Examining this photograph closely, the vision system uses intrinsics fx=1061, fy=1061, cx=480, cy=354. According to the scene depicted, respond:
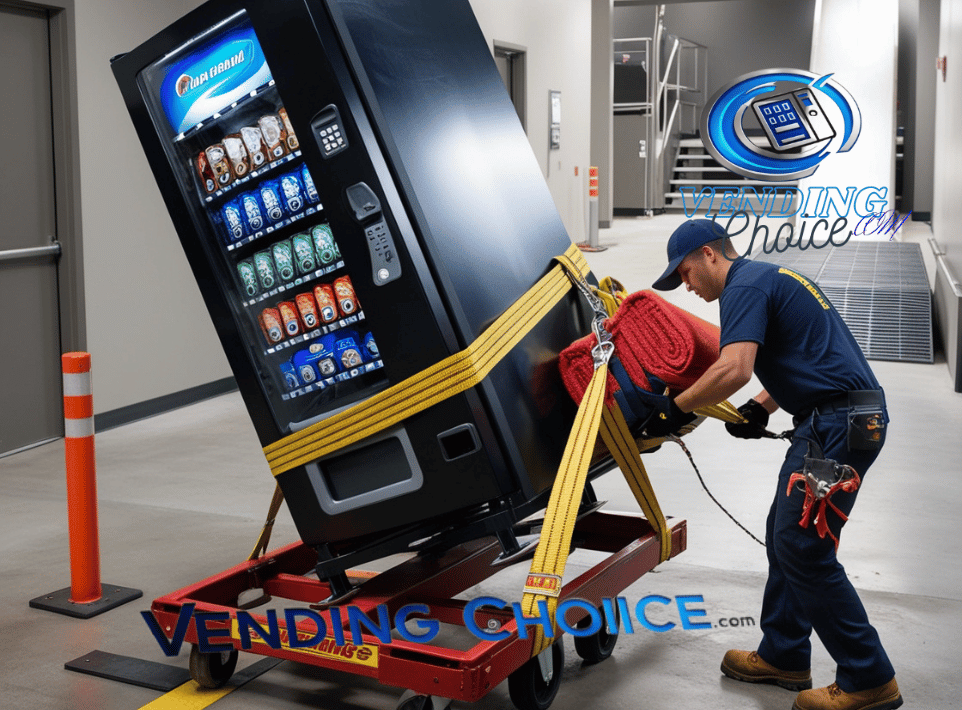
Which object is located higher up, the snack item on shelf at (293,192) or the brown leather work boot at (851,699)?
the snack item on shelf at (293,192)

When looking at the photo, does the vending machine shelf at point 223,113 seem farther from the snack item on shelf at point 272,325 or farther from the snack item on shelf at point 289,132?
the snack item on shelf at point 272,325

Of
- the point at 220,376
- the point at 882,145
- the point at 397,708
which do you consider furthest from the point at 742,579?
the point at 882,145

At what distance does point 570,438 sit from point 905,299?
7.77 meters

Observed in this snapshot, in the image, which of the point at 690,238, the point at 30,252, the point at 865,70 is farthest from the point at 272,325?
the point at 865,70

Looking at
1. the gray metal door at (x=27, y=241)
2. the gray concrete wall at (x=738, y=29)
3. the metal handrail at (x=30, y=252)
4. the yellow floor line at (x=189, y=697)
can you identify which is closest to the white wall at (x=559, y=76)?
the gray metal door at (x=27, y=241)

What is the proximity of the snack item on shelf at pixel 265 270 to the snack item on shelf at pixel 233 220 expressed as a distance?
0.08 meters

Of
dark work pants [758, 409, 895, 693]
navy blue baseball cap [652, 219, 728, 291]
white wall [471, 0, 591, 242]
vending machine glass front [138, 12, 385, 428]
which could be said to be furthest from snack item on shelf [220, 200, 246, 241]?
white wall [471, 0, 591, 242]

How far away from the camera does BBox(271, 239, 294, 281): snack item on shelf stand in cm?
324

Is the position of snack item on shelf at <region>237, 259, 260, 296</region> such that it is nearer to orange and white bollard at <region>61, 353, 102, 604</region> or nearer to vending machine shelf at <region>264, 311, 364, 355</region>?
vending machine shelf at <region>264, 311, 364, 355</region>

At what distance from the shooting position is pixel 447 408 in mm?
2982

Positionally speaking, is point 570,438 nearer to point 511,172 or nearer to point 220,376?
point 511,172

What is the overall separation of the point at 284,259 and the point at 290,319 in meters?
0.18

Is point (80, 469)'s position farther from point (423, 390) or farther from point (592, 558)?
point (592, 558)

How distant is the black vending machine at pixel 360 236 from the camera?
2.94 m
